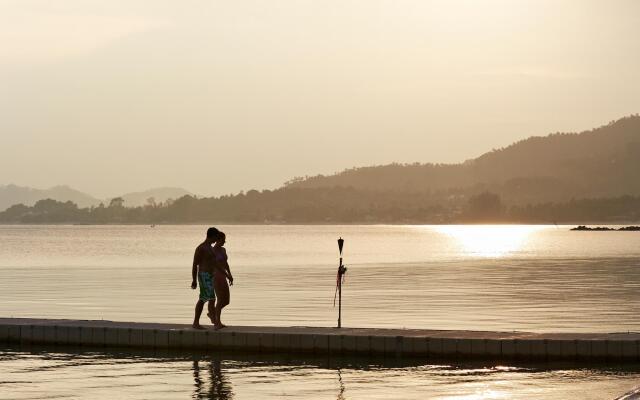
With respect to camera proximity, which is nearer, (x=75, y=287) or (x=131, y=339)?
(x=131, y=339)

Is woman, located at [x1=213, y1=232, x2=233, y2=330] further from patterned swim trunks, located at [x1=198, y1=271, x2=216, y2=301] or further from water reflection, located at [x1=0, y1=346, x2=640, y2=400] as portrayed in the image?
water reflection, located at [x1=0, y1=346, x2=640, y2=400]

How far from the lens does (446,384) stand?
75.6 feet

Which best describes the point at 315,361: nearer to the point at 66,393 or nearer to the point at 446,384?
the point at 446,384

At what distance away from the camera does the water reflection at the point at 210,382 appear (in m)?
22.1

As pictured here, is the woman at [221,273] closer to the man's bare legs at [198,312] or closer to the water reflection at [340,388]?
the man's bare legs at [198,312]

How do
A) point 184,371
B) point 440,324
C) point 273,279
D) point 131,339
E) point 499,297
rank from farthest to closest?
point 273,279
point 499,297
point 440,324
point 131,339
point 184,371

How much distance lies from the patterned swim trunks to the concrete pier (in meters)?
0.86

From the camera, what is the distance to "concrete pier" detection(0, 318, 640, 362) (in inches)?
1025

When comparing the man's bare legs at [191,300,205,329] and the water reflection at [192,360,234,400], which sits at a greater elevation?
the man's bare legs at [191,300,205,329]

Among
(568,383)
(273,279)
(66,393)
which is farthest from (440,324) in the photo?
(273,279)

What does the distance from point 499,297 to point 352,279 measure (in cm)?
2276

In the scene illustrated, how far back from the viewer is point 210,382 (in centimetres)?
2358

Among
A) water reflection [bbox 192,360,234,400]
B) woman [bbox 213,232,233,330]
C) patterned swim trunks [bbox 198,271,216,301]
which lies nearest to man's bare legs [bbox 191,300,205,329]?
patterned swim trunks [bbox 198,271,216,301]

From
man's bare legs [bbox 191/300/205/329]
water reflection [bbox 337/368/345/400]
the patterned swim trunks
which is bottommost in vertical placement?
water reflection [bbox 337/368/345/400]
